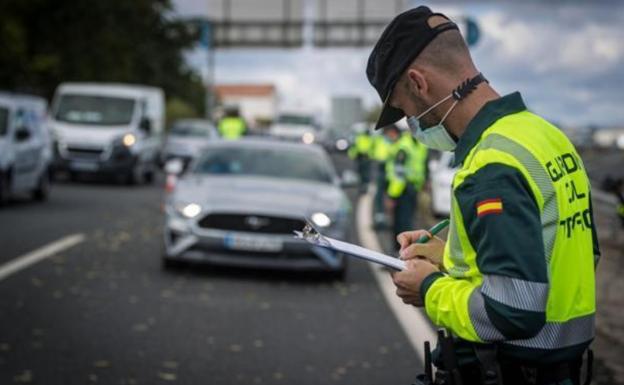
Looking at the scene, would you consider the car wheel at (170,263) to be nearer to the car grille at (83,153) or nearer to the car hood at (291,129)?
the car grille at (83,153)

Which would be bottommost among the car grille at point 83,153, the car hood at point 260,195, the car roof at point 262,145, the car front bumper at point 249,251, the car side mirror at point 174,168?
the car grille at point 83,153

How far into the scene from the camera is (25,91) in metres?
39.9

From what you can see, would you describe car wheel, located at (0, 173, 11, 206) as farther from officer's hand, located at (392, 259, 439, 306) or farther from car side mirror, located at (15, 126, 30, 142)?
officer's hand, located at (392, 259, 439, 306)

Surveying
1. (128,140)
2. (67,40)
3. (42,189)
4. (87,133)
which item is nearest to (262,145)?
(42,189)

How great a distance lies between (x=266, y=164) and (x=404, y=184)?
174cm

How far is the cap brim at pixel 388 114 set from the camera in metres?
3.04

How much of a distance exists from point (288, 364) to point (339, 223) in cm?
442

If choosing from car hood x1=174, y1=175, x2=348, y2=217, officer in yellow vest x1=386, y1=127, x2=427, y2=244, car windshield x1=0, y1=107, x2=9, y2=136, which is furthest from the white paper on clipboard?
car windshield x1=0, y1=107, x2=9, y2=136

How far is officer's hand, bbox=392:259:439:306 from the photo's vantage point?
2879 millimetres

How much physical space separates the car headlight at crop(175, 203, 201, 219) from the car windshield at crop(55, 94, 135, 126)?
1666cm

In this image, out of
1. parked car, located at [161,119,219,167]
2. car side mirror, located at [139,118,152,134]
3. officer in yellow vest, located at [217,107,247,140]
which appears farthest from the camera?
parked car, located at [161,119,219,167]

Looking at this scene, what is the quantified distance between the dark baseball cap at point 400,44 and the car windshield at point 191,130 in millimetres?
35624

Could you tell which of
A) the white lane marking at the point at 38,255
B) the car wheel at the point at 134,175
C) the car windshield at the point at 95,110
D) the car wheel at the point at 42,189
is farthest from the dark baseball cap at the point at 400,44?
the car windshield at the point at 95,110

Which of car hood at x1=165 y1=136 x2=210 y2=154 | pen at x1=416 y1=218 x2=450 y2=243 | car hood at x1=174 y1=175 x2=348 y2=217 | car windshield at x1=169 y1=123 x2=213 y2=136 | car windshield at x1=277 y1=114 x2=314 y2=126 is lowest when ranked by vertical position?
car windshield at x1=277 y1=114 x2=314 y2=126
